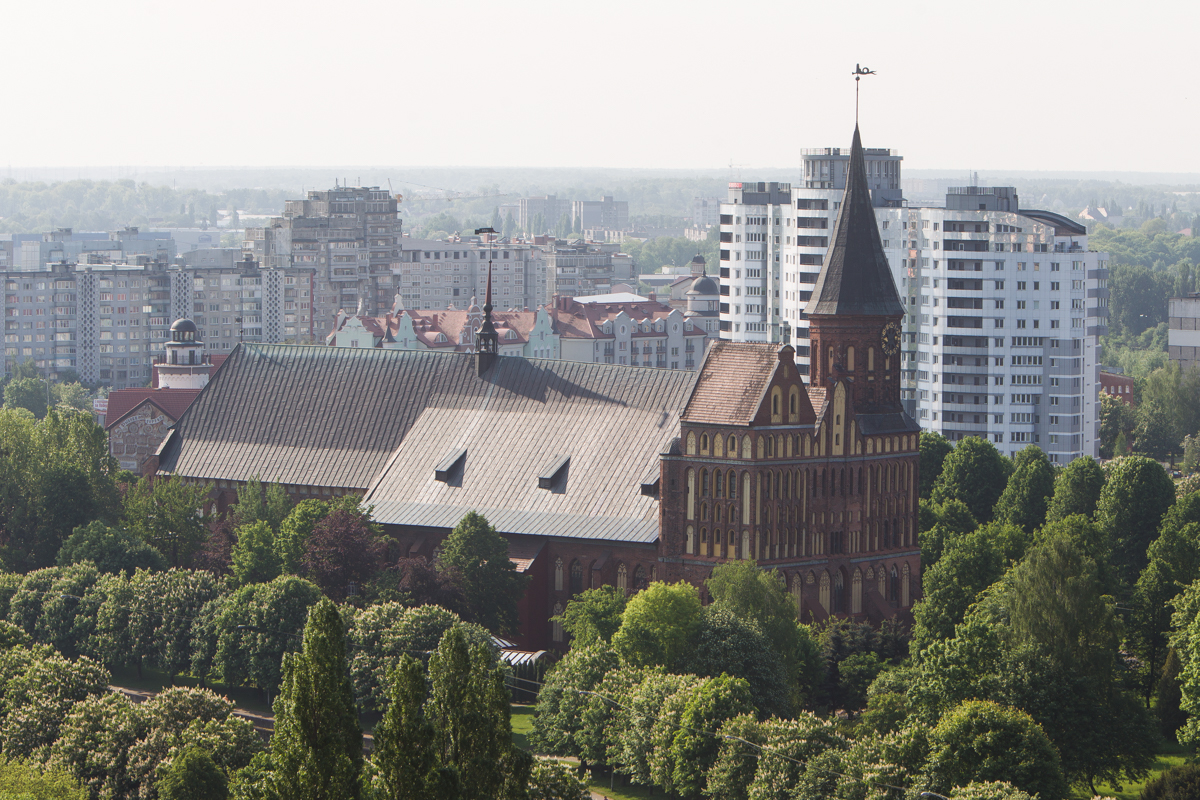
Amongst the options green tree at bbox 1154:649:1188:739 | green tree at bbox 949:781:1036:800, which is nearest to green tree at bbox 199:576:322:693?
green tree at bbox 949:781:1036:800

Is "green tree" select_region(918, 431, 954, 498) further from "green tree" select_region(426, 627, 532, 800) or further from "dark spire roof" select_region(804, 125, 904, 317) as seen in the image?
"green tree" select_region(426, 627, 532, 800)

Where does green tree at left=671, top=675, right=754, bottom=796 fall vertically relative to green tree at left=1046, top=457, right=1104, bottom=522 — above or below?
below

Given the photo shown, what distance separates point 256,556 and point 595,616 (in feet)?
77.7

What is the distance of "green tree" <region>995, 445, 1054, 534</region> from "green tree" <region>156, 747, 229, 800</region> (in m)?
73.9

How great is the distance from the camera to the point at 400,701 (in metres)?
82.6

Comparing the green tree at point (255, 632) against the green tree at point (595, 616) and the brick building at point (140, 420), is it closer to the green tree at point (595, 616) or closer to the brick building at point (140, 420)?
the green tree at point (595, 616)

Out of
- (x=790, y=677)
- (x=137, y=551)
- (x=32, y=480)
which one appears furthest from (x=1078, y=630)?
(x=32, y=480)

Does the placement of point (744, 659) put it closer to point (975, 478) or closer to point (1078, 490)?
point (1078, 490)

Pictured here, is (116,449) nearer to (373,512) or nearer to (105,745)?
(373,512)

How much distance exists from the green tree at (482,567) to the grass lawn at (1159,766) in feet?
125

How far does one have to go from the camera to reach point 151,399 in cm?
18062

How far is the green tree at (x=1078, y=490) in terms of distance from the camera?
164 metres

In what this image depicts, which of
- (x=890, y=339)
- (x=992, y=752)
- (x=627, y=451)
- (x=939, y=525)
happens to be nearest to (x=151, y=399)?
(x=627, y=451)

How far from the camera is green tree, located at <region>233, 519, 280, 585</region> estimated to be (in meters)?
146
